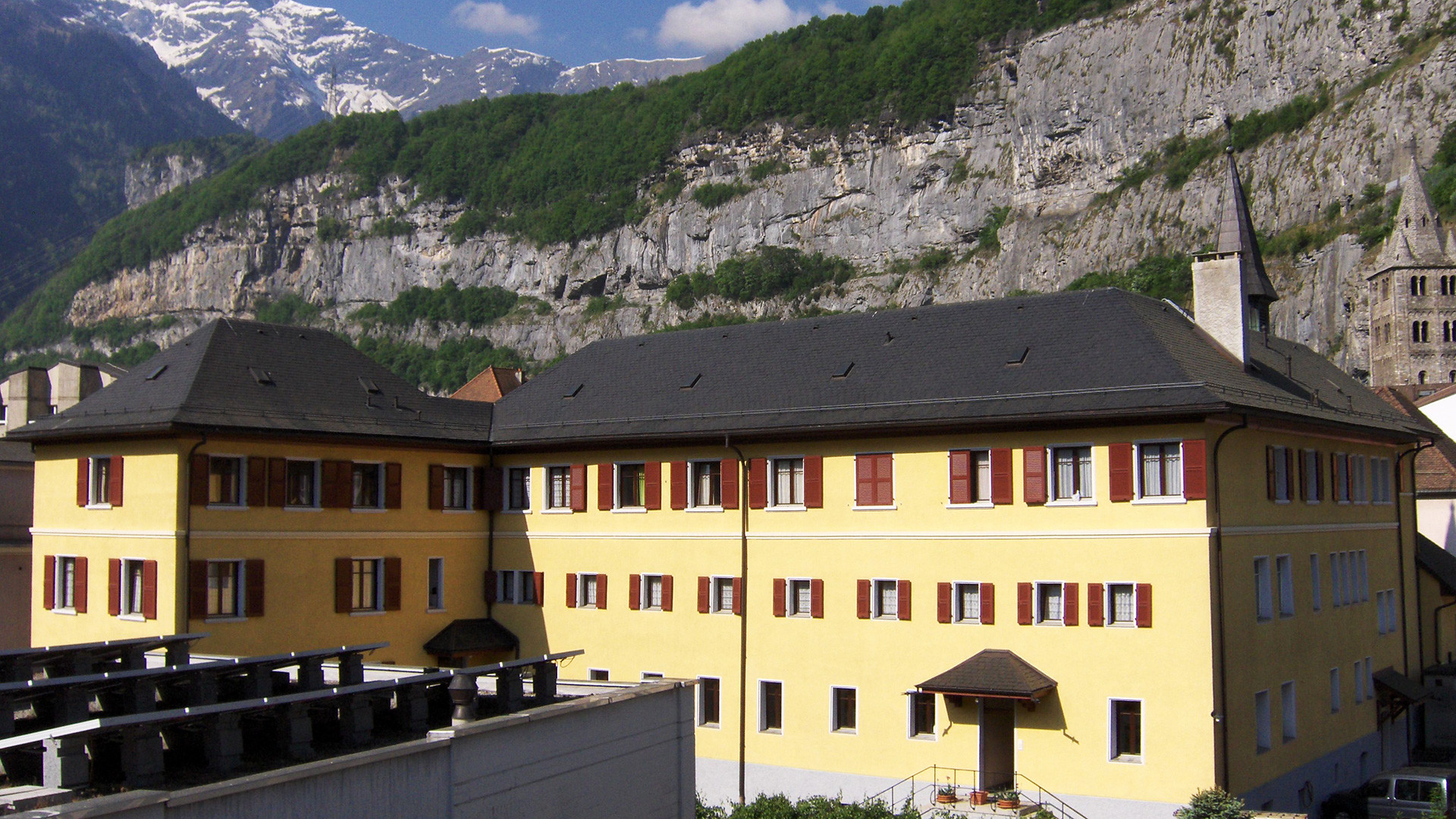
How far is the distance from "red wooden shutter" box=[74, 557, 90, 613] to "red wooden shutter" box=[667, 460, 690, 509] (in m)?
15.0

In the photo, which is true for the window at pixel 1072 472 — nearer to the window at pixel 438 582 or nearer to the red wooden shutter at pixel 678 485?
the red wooden shutter at pixel 678 485

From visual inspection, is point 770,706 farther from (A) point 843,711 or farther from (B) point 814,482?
(B) point 814,482

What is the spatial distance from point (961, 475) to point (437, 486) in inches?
602

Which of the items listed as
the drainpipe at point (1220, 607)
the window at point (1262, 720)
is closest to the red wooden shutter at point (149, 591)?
the drainpipe at point (1220, 607)

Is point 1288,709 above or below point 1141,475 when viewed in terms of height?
below

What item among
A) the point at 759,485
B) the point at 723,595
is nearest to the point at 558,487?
the point at 723,595

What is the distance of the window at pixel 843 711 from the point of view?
32125 millimetres

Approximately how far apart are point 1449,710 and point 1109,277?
90.2 meters

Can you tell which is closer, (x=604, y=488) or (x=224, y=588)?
(x=224, y=588)

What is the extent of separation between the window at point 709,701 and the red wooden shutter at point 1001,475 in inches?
359

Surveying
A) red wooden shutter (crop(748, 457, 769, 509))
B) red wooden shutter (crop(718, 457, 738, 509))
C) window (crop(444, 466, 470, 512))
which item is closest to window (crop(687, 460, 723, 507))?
red wooden shutter (crop(718, 457, 738, 509))

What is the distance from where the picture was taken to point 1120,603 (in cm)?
2880

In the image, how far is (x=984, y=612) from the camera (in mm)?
30188

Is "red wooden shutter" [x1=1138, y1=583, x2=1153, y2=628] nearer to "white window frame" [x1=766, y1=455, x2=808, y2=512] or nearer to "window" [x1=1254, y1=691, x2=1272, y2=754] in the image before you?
"window" [x1=1254, y1=691, x2=1272, y2=754]
